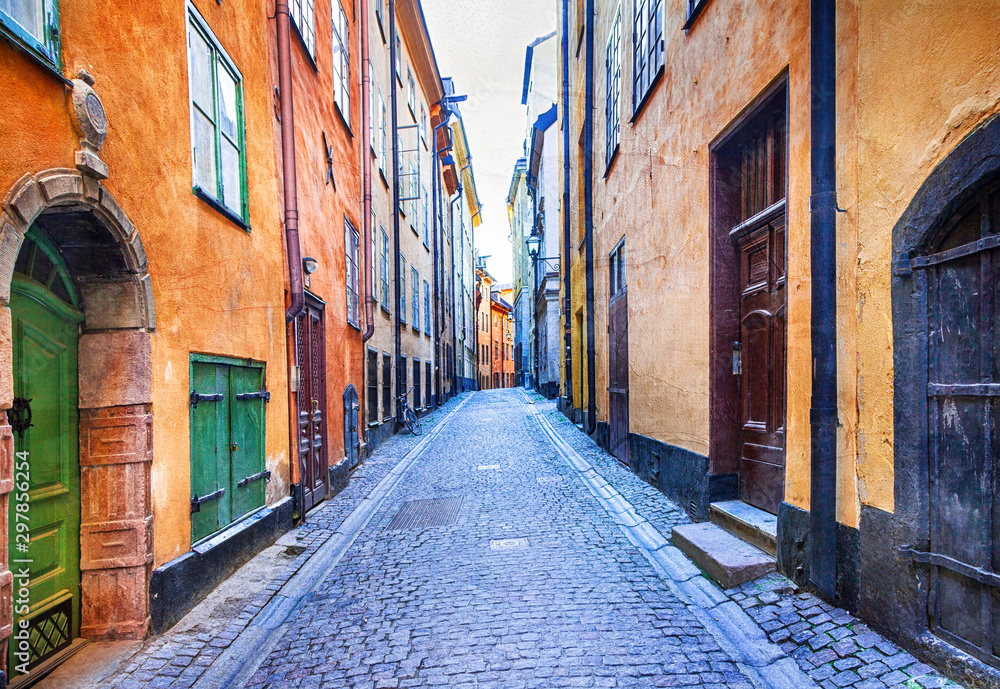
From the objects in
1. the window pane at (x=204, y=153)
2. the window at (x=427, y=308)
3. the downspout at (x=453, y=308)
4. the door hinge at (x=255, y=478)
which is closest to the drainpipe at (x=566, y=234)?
the window at (x=427, y=308)

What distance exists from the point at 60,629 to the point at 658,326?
244 inches

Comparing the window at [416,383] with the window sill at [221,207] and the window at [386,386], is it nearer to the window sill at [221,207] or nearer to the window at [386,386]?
the window at [386,386]

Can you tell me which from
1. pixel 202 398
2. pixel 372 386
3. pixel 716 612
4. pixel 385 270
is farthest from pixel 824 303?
pixel 385 270

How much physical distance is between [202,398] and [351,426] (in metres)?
4.83

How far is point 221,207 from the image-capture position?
4.73 meters

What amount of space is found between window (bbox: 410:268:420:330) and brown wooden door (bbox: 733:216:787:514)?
1275 cm

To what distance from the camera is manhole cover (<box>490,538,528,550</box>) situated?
5227 millimetres

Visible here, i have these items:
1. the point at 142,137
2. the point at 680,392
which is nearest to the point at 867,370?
the point at 680,392

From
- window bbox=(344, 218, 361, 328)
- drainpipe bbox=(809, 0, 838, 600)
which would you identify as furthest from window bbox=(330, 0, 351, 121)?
drainpipe bbox=(809, 0, 838, 600)

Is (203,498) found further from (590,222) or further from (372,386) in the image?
(590,222)

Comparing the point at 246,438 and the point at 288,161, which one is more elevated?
the point at 288,161

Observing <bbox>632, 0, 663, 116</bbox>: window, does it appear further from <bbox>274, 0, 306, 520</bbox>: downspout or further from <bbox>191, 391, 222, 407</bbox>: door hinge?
<bbox>191, 391, 222, 407</bbox>: door hinge

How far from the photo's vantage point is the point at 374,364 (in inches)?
470

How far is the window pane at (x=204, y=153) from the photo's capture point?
175 inches
